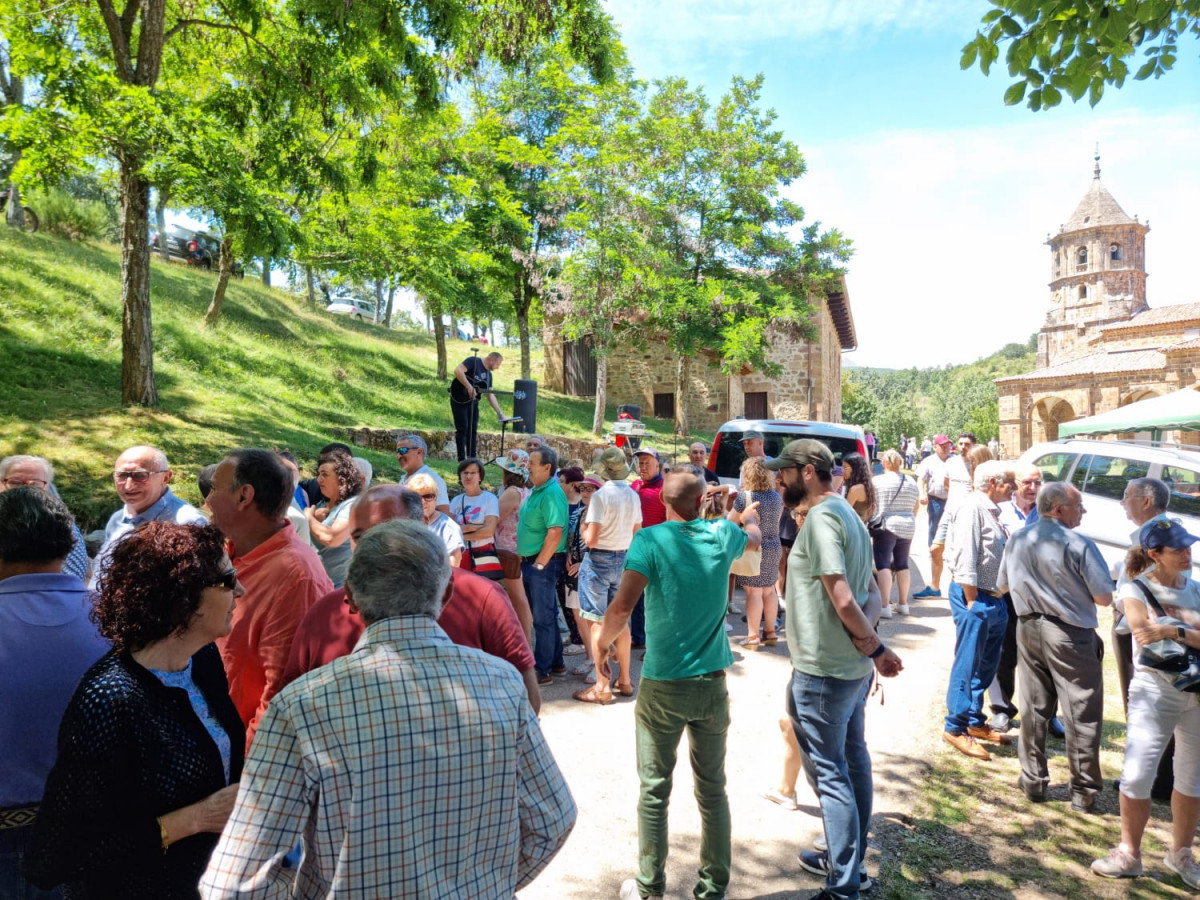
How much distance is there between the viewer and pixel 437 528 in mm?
4090

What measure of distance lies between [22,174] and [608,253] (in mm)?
13090

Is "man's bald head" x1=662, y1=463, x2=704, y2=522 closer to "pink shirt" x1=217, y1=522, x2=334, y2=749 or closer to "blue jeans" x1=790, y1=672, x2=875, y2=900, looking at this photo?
"blue jeans" x1=790, y1=672, x2=875, y2=900

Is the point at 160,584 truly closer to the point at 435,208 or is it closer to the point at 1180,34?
the point at 1180,34

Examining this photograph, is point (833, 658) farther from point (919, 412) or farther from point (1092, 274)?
point (919, 412)

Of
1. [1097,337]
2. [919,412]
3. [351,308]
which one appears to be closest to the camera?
[351,308]

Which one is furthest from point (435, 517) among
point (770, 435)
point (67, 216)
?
point (67, 216)

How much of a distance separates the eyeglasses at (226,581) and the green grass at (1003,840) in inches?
117

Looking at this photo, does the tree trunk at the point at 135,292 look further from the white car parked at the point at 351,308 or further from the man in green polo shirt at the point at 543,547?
the white car parked at the point at 351,308

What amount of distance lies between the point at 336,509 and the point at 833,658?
269cm

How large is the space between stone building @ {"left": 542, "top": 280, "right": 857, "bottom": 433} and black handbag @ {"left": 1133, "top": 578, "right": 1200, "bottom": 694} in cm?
2402

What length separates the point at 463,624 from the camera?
228 cm

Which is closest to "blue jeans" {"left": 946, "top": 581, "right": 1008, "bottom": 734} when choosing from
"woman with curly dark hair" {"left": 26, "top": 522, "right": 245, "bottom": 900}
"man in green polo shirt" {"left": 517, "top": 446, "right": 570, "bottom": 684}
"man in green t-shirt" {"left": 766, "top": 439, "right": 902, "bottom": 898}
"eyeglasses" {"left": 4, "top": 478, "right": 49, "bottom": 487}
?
"man in green t-shirt" {"left": 766, "top": 439, "right": 902, "bottom": 898}

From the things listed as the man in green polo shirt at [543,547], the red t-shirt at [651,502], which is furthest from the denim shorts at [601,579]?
the red t-shirt at [651,502]

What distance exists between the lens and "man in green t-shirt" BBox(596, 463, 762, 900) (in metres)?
2.92
